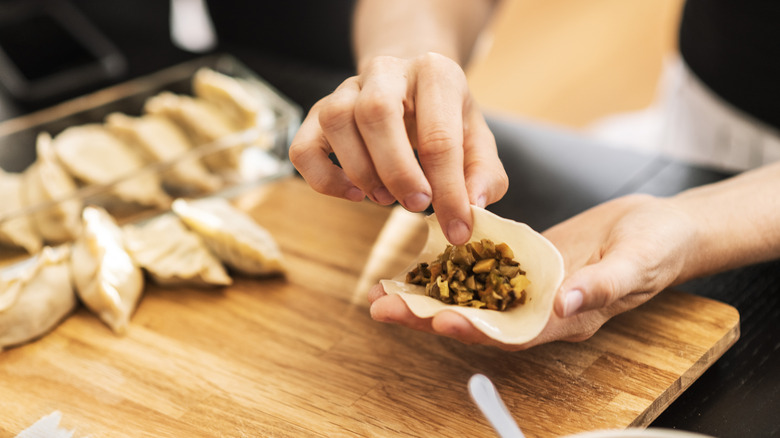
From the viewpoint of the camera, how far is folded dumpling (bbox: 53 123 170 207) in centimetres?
123

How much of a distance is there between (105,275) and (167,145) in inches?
15.3

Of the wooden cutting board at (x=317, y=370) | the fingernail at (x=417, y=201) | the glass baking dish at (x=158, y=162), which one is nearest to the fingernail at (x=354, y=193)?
the fingernail at (x=417, y=201)

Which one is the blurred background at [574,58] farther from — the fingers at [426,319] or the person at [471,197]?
the fingers at [426,319]

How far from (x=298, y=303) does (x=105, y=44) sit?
121 centimetres

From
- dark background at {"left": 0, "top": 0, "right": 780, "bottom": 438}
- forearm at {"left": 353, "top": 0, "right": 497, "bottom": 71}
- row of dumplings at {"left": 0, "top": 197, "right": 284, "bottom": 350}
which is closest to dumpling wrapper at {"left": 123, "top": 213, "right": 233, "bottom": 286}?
row of dumplings at {"left": 0, "top": 197, "right": 284, "bottom": 350}

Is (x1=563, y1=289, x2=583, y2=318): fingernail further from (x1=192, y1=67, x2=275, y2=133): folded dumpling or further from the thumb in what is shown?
(x1=192, y1=67, x2=275, y2=133): folded dumpling

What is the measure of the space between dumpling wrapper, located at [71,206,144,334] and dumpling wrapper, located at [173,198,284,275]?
0.38ft

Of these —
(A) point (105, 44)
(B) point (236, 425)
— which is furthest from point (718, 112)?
(A) point (105, 44)

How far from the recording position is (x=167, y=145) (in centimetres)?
135

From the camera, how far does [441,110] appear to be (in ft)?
2.72

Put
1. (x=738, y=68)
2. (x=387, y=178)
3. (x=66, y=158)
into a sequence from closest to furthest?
(x=387, y=178) → (x=66, y=158) → (x=738, y=68)

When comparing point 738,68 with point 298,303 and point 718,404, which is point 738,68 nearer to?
point 718,404

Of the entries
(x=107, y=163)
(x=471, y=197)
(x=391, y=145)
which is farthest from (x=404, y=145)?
(x=107, y=163)

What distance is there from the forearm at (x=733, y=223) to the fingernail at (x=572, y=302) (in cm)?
30
